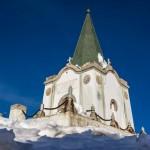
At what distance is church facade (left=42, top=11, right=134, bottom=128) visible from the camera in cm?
3484

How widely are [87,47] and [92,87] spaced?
966cm

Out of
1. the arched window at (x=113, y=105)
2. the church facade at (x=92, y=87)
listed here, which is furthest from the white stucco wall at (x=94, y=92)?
the arched window at (x=113, y=105)

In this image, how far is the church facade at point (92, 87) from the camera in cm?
3484

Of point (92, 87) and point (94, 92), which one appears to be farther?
point (92, 87)

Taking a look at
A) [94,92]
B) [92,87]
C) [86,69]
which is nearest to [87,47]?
[86,69]

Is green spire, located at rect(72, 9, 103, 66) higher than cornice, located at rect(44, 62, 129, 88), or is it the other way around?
green spire, located at rect(72, 9, 103, 66)

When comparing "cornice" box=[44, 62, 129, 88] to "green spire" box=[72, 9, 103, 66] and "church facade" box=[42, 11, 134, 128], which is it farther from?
"green spire" box=[72, 9, 103, 66]

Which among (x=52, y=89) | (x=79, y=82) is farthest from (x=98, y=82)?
(x=52, y=89)

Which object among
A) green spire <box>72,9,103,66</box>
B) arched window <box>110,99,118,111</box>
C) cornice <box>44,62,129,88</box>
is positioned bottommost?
arched window <box>110,99,118,111</box>

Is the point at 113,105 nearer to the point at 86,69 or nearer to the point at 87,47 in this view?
the point at 86,69

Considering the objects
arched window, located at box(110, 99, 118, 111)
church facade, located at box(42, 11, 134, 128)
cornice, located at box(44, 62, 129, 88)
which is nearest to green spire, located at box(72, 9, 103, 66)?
church facade, located at box(42, 11, 134, 128)

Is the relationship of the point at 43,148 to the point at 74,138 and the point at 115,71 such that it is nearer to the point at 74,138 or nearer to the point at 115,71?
the point at 74,138

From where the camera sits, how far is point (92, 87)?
1390 inches

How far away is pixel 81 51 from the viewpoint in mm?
42875
